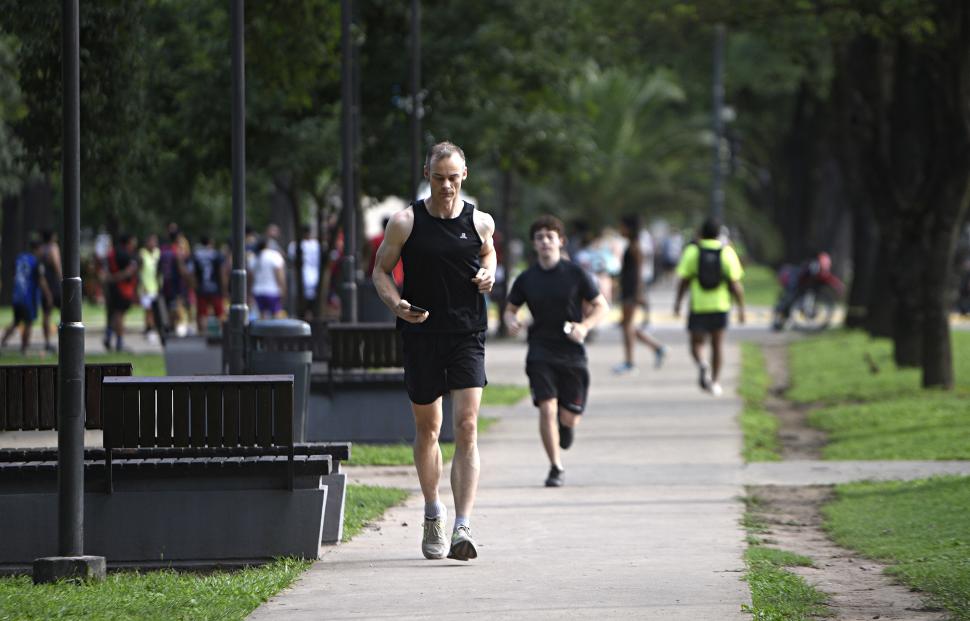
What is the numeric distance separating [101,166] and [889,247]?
11.0 m

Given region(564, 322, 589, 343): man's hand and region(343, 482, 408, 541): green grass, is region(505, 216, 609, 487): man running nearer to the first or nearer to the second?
region(564, 322, 589, 343): man's hand

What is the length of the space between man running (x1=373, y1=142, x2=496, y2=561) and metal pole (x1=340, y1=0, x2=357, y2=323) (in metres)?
8.49

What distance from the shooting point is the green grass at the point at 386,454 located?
13.9 meters

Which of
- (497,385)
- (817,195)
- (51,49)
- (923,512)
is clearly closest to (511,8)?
(497,385)

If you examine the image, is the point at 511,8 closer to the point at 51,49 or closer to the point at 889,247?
the point at 889,247

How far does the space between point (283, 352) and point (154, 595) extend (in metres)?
5.14

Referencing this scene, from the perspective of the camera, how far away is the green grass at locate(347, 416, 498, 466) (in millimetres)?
13895

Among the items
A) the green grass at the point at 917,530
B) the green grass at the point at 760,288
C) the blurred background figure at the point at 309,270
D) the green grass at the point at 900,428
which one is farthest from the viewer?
the green grass at the point at 760,288

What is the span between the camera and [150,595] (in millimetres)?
7887

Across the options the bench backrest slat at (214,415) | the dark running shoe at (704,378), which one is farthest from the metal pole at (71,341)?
the dark running shoe at (704,378)

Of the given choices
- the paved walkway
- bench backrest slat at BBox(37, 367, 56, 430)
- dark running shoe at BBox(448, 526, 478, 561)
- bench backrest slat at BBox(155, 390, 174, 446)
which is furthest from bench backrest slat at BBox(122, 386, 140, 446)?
dark running shoe at BBox(448, 526, 478, 561)

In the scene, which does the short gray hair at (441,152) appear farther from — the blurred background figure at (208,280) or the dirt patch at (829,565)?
the blurred background figure at (208,280)

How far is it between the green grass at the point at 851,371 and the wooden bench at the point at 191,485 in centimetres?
1169

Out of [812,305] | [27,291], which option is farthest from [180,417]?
[812,305]
